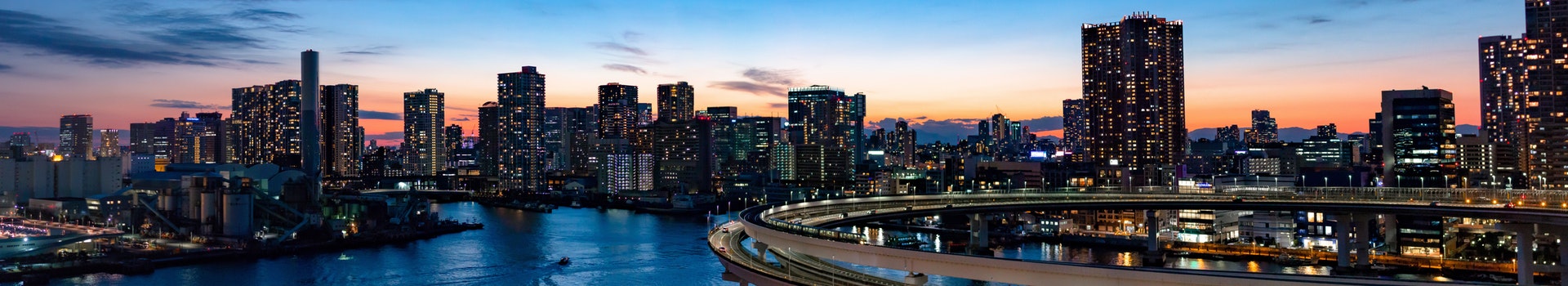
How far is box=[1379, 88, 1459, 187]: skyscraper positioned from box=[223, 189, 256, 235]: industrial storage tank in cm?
4798

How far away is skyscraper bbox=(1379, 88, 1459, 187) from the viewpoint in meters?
48.6

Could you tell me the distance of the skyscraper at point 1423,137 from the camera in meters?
48.6

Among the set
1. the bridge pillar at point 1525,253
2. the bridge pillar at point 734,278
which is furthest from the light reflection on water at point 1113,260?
the bridge pillar at point 734,278

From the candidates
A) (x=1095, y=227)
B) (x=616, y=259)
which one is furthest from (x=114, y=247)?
(x=1095, y=227)

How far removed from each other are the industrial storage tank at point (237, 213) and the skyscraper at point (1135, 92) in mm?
71107

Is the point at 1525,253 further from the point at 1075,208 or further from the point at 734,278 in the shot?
the point at 734,278

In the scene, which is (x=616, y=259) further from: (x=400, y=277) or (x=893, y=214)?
(x=893, y=214)

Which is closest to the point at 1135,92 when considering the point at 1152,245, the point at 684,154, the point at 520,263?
the point at 684,154

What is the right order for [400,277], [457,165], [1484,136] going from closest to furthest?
[400,277], [1484,136], [457,165]

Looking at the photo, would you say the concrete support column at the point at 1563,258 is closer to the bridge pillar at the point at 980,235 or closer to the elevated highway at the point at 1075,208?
the elevated highway at the point at 1075,208

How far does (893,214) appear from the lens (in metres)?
30.4

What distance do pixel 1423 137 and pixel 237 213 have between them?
4977 centimetres

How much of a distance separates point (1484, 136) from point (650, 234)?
55857 mm

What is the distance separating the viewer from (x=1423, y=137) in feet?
161
